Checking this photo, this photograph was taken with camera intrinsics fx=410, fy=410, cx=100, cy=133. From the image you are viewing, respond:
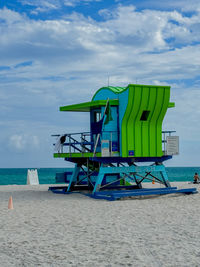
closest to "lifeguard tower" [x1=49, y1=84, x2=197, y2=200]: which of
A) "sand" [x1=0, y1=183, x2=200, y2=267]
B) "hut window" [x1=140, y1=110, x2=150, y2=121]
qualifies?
"hut window" [x1=140, y1=110, x2=150, y2=121]

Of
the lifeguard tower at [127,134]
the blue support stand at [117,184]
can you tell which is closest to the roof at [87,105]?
the lifeguard tower at [127,134]

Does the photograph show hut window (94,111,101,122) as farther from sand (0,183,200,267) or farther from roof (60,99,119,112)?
sand (0,183,200,267)

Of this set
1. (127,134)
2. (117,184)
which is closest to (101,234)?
(127,134)

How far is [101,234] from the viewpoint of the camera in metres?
11.3

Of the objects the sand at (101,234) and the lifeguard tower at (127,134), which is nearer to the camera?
the sand at (101,234)

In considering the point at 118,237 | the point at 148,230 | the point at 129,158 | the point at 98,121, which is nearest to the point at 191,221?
the point at 148,230

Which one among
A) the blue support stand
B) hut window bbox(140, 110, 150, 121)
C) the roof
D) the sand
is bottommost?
the sand

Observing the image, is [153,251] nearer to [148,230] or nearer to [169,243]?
[169,243]

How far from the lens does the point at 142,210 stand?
1611 centimetres

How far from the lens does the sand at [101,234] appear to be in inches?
344

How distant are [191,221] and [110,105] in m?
9.08

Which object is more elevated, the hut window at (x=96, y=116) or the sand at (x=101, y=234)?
the hut window at (x=96, y=116)

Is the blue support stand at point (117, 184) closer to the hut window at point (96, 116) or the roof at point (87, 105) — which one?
the hut window at point (96, 116)

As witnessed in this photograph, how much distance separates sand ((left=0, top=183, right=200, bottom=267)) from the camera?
8.75m
